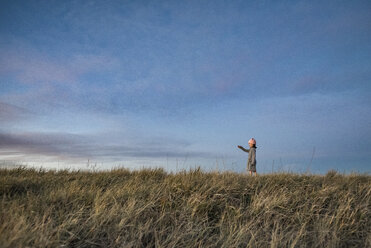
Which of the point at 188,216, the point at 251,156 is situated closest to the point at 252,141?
the point at 251,156

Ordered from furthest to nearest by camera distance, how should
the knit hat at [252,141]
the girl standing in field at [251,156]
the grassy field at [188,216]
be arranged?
the knit hat at [252,141] < the girl standing in field at [251,156] < the grassy field at [188,216]

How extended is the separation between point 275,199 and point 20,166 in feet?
25.6

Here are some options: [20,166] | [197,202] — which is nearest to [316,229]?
[197,202]

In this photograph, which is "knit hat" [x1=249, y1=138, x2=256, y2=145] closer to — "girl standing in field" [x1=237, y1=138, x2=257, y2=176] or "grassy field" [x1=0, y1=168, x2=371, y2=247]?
"girl standing in field" [x1=237, y1=138, x2=257, y2=176]

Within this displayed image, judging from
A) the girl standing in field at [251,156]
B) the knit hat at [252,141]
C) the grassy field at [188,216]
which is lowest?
the grassy field at [188,216]

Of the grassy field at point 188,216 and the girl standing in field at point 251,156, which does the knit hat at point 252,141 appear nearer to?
the girl standing in field at point 251,156

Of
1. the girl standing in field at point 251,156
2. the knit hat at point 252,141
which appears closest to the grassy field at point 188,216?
the girl standing in field at point 251,156

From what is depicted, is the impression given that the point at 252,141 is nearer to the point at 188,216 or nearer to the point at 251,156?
the point at 251,156

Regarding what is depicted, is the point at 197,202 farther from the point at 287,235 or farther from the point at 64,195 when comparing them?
the point at 64,195

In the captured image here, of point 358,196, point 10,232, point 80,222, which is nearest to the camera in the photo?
point 10,232

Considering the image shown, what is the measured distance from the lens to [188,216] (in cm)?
414

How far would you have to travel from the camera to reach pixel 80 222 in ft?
12.2

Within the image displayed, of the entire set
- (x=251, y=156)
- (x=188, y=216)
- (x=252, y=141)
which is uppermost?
(x=252, y=141)

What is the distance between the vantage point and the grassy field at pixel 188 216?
343cm
